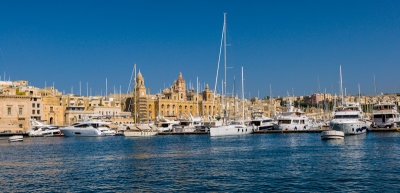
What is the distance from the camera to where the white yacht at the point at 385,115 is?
68.8 metres

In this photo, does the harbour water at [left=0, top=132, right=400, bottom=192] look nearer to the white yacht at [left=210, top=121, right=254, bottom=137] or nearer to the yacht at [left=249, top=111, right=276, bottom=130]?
the white yacht at [left=210, top=121, right=254, bottom=137]

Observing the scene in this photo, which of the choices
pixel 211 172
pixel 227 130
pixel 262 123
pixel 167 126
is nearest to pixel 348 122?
pixel 227 130

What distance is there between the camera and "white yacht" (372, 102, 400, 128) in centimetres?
6875

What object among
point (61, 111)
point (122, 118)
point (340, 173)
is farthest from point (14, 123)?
point (340, 173)

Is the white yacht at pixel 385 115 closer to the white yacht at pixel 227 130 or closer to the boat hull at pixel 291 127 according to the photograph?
the boat hull at pixel 291 127

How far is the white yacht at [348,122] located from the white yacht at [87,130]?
40.7m

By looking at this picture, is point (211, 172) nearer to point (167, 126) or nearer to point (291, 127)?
point (291, 127)

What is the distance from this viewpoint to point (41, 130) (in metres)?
80.0

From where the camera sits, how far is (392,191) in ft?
63.0

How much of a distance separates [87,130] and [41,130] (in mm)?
12137

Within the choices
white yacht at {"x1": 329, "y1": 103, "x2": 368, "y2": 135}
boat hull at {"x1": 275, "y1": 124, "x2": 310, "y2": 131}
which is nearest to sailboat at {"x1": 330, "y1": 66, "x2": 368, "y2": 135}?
white yacht at {"x1": 329, "y1": 103, "x2": 368, "y2": 135}

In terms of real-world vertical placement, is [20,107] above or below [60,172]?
above

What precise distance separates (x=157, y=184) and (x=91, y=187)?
3462mm

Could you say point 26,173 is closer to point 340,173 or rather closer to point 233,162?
point 233,162
